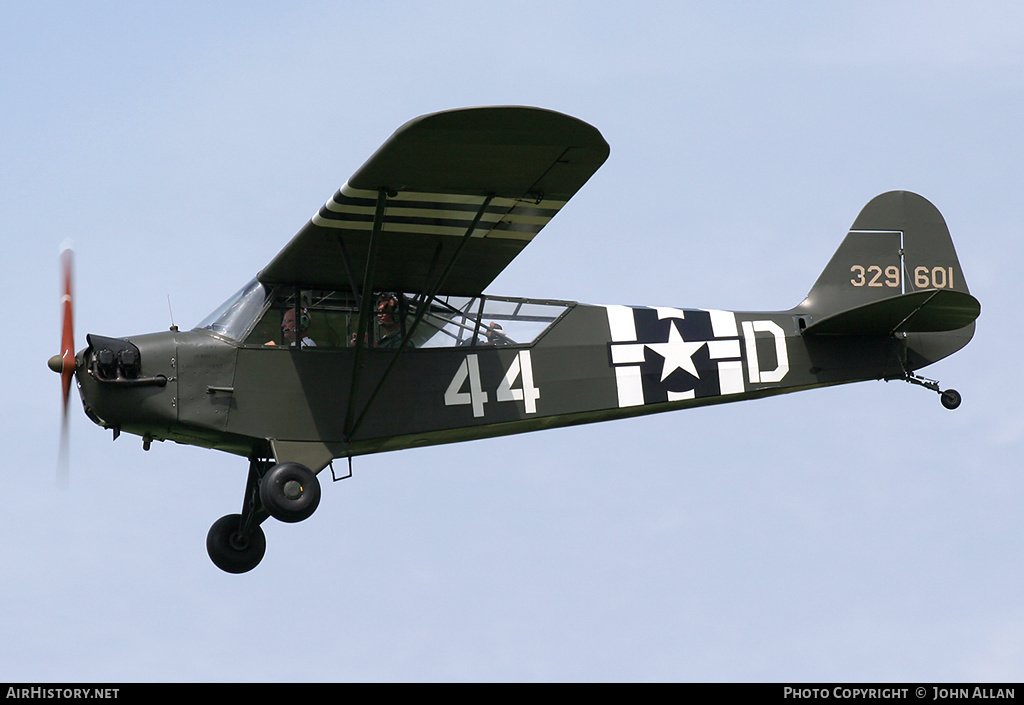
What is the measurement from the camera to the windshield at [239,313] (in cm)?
1110

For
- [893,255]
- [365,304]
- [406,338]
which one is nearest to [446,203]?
[365,304]

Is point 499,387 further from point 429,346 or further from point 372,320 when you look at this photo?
point 372,320

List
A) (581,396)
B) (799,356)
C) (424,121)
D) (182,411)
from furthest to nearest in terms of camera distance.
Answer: (799,356) < (581,396) < (182,411) < (424,121)

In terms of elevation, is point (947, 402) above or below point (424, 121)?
below

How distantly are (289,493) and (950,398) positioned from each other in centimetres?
585

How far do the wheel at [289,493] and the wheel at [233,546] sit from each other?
4.26 feet

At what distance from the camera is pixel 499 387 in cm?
1162

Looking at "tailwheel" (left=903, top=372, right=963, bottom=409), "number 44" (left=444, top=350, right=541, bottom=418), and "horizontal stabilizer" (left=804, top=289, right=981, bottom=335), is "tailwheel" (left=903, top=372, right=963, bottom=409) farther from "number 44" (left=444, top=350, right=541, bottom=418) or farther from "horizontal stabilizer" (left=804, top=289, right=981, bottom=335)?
"number 44" (left=444, top=350, right=541, bottom=418)

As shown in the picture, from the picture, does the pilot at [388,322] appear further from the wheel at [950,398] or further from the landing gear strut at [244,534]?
the wheel at [950,398]

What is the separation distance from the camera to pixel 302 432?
11031 millimetres
